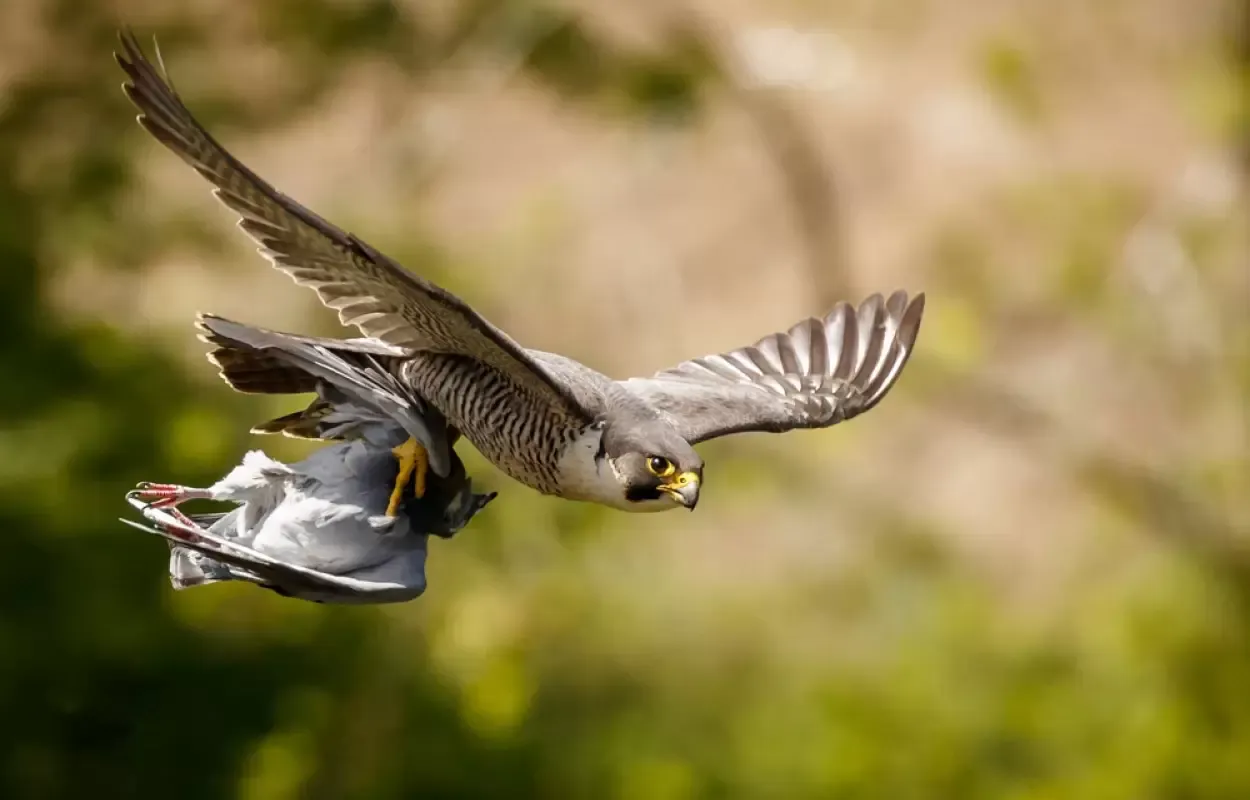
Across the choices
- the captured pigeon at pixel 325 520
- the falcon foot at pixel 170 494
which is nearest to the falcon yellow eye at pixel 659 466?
the captured pigeon at pixel 325 520

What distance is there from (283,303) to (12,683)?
88.5 inches

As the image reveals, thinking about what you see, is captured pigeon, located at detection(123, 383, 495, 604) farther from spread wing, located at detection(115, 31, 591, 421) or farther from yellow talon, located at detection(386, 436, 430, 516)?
spread wing, located at detection(115, 31, 591, 421)

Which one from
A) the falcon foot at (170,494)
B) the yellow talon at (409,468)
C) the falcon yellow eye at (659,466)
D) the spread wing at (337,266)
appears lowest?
the falcon foot at (170,494)

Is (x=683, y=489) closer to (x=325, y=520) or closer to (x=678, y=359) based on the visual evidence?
(x=325, y=520)

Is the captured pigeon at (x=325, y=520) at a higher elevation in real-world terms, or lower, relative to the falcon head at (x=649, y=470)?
lower

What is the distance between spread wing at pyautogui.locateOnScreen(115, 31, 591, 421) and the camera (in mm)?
1665

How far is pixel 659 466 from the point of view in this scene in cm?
204

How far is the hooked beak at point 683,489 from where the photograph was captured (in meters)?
2.02

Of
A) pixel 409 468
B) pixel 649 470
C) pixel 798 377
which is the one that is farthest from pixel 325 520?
pixel 798 377

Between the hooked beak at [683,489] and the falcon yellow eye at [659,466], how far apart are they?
0.05ft

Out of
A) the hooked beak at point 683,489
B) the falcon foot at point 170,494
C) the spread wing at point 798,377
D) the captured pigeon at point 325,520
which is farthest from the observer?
the spread wing at point 798,377

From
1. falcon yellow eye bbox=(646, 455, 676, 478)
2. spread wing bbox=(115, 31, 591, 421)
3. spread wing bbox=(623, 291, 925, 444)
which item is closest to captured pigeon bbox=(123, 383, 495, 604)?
spread wing bbox=(115, 31, 591, 421)

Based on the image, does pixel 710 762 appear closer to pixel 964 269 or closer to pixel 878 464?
pixel 878 464

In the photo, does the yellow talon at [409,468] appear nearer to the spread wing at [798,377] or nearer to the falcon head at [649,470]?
the falcon head at [649,470]
